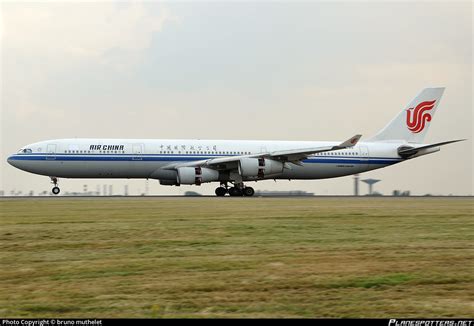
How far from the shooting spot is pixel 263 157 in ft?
145

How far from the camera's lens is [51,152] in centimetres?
4300

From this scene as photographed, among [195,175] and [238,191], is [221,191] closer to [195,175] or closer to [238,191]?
[238,191]

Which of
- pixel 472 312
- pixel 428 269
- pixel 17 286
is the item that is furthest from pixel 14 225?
pixel 472 312

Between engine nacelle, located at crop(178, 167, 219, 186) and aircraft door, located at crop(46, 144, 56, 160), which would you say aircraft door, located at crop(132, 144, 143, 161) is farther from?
aircraft door, located at crop(46, 144, 56, 160)

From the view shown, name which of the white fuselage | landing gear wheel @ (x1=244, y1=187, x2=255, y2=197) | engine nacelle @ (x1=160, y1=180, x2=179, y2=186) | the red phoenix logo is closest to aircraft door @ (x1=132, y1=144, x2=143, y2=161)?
the white fuselage

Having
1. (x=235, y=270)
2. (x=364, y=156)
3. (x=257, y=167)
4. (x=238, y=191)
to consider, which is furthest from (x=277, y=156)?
(x=235, y=270)

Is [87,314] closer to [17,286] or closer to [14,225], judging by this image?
[17,286]

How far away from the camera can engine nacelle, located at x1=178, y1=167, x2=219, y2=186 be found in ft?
141

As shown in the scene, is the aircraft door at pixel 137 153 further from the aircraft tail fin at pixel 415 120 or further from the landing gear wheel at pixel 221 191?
the aircraft tail fin at pixel 415 120

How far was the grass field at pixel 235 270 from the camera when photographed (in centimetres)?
Answer: 932

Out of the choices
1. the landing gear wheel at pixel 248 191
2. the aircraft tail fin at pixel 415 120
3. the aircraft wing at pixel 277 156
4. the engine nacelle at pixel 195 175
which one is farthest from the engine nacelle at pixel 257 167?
the aircraft tail fin at pixel 415 120

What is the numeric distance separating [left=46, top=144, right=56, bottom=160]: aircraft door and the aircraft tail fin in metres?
23.4

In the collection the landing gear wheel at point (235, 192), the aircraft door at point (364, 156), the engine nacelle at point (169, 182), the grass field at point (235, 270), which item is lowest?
the grass field at point (235, 270)

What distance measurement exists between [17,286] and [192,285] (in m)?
2.72
